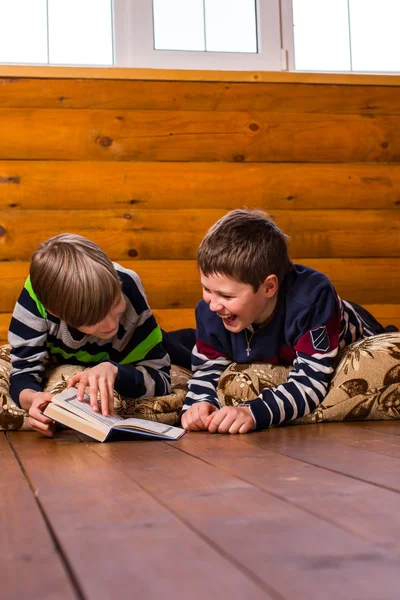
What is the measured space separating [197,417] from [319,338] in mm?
337

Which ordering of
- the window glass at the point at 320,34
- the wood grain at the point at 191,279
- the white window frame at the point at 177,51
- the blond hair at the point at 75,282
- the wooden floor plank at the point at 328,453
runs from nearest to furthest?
the wooden floor plank at the point at 328,453 → the blond hair at the point at 75,282 → the wood grain at the point at 191,279 → the white window frame at the point at 177,51 → the window glass at the point at 320,34

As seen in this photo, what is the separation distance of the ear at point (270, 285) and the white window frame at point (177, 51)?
4.28ft

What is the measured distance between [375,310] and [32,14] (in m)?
1.62

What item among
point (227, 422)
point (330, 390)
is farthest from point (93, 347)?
point (330, 390)

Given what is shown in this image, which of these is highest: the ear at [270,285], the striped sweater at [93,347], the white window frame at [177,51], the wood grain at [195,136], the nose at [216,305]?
the white window frame at [177,51]

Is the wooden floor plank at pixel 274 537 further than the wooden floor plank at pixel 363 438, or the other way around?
the wooden floor plank at pixel 363 438

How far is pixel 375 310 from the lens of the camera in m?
2.76

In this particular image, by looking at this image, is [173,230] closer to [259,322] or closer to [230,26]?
[230,26]

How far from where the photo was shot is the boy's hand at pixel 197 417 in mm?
1567

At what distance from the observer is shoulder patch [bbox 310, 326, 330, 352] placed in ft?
5.52

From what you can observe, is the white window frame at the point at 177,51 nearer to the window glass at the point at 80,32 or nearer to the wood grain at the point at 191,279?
the window glass at the point at 80,32

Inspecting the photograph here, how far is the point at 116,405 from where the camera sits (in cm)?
171

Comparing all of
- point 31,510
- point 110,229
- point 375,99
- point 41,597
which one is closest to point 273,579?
point 41,597

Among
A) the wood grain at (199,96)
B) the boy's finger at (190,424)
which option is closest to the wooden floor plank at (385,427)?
the boy's finger at (190,424)
